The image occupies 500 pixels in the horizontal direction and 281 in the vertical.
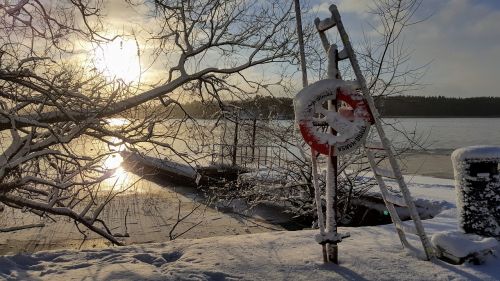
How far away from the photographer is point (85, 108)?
7172 millimetres

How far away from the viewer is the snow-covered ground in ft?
12.4

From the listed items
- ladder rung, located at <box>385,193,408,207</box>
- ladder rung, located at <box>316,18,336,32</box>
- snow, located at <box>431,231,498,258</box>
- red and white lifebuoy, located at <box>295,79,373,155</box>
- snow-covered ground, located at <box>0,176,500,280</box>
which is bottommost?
snow-covered ground, located at <box>0,176,500,280</box>

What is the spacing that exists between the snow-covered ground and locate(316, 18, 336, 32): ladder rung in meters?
1.95

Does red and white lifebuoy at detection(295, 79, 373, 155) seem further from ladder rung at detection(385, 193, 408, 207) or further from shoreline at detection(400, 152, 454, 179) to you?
shoreline at detection(400, 152, 454, 179)

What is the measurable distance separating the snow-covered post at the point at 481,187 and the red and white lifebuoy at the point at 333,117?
108 centimetres

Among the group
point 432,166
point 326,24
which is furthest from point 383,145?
point 432,166

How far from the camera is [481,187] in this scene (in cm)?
431

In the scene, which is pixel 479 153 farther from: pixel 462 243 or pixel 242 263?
pixel 242 263

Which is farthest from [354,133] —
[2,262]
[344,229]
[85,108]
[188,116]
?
[188,116]

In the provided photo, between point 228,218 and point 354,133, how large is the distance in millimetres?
8852

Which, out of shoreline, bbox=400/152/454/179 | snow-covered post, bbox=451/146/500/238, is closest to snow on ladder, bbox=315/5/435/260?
snow-covered post, bbox=451/146/500/238

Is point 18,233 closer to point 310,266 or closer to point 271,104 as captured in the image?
point 271,104

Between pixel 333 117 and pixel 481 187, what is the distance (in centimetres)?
154

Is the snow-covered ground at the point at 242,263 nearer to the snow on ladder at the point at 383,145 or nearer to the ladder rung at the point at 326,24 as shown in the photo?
the snow on ladder at the point at 383,145
